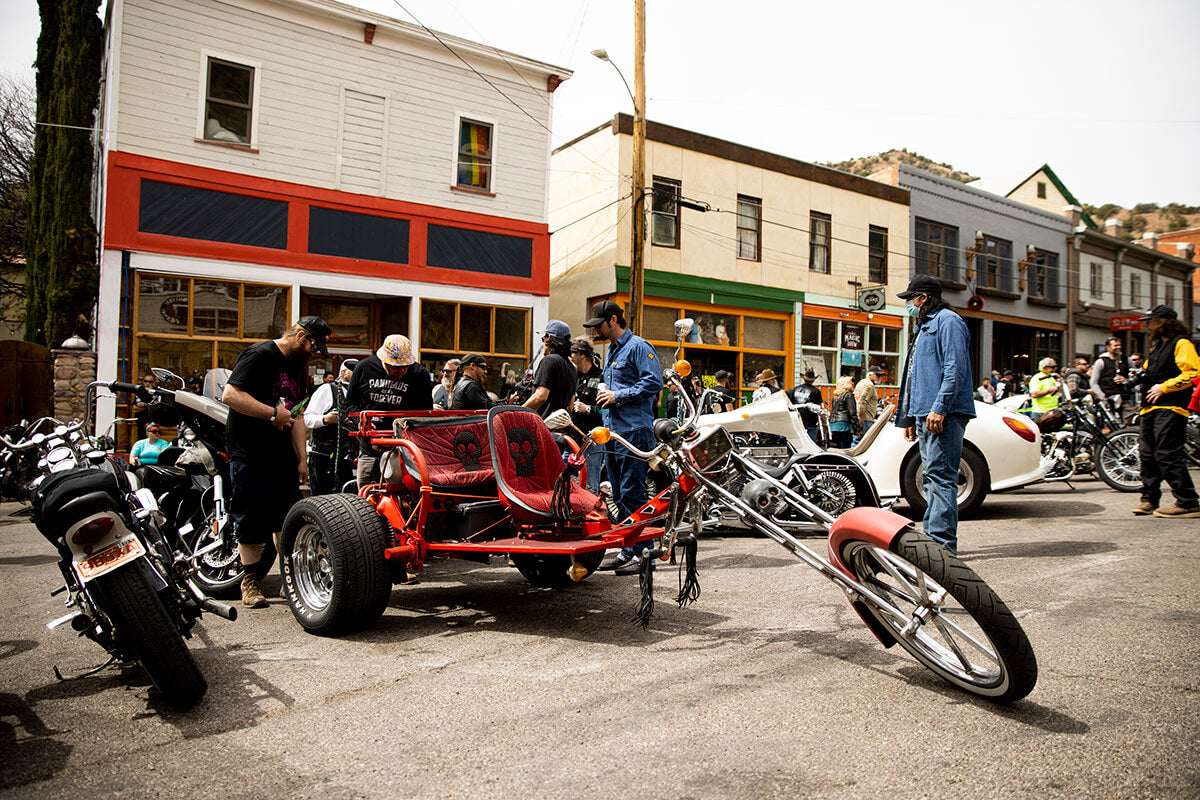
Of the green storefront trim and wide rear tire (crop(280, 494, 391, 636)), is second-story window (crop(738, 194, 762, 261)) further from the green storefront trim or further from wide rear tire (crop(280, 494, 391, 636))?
wide rear tire (crop(280, 494, 391, 636))

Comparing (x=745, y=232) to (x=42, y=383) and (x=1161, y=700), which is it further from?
(x=1161, y=700)

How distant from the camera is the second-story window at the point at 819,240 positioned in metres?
22.2

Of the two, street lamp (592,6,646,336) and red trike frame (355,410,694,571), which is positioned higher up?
street lamp (592,6,646,336)

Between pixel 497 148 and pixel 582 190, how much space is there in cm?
359

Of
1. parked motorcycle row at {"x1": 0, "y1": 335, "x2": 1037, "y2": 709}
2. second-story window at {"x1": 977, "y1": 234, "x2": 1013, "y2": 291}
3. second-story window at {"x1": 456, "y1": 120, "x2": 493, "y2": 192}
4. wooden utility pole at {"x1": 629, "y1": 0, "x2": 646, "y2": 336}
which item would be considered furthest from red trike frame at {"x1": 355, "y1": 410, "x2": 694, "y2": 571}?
second-story window at {"x1": 977, "y1": 234, "x2": 1013, "y2": 291}

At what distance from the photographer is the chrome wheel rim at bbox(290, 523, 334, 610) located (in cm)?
425

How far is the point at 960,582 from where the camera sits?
2.80m

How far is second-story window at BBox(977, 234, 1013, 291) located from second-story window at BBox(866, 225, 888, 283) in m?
4.83

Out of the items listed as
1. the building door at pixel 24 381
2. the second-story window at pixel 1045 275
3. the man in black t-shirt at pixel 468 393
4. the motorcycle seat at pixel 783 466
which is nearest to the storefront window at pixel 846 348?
the second-story window at pixel 1045 275

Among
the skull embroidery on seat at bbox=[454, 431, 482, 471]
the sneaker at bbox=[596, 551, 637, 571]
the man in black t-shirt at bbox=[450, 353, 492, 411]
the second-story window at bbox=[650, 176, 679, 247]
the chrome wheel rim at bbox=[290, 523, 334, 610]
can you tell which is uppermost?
the second-story window at bbox=[650, 176, 679, 247]

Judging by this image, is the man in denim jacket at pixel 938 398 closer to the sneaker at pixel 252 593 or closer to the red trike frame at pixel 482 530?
the red trike frame at pixel 482 530

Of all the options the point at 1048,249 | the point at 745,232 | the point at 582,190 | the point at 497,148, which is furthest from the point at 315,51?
the point at 1048,249

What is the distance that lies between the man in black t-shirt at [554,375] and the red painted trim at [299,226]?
9.05 meters

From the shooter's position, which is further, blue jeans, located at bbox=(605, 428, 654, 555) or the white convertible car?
the white convertible car
